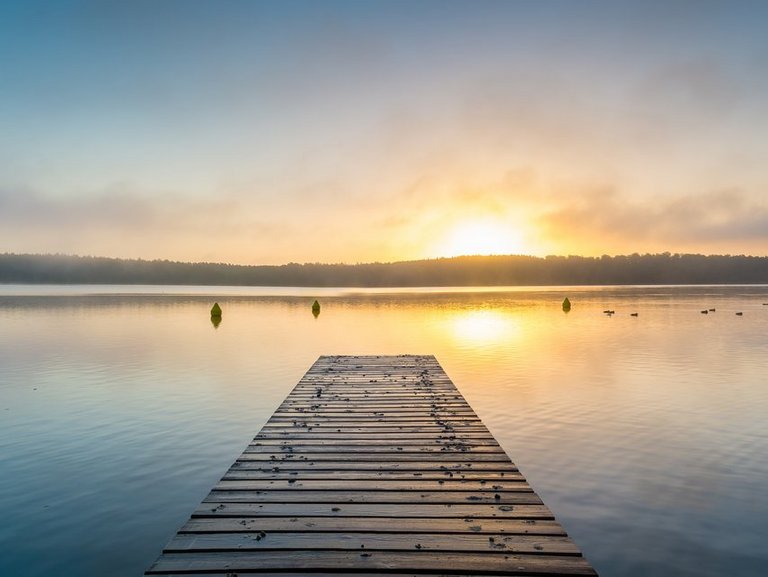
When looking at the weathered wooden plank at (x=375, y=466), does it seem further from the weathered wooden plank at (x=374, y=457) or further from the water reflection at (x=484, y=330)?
the water reflection at (x=484, y=330)

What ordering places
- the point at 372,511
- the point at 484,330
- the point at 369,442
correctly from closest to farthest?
the point at 372,511 → the point at 369,442 → the point at 484,330

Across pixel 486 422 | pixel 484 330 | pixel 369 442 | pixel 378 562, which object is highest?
pixel 378 562

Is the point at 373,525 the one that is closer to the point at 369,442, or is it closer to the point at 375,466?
the point at 375,466

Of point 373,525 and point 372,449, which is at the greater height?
point 373,525

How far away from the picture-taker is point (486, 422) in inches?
606

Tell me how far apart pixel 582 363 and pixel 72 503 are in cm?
2324

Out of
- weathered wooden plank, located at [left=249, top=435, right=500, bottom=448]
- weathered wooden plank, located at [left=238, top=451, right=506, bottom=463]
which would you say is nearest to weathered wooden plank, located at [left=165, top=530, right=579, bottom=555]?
weathered wooden plank, located at [left=238, top=451, right=506, bottom=463]

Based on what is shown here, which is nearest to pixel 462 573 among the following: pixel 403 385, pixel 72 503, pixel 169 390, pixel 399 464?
pixel 399 464

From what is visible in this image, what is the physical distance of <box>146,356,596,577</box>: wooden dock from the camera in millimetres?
5457

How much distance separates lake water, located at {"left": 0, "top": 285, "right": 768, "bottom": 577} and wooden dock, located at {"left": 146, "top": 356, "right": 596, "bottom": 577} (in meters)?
1.96

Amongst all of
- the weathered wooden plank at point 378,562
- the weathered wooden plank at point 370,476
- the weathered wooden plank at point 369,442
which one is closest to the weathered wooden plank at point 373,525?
the weathered wooden plank at point 378,562

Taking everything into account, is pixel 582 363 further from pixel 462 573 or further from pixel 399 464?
pixel 462 573

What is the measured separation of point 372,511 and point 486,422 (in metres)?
9.35

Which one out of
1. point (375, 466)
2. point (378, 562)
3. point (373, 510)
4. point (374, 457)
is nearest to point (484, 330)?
point (374, 457)
